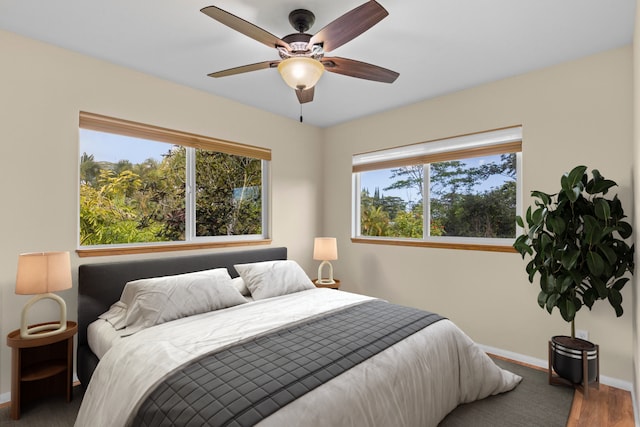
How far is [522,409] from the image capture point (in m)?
2.23

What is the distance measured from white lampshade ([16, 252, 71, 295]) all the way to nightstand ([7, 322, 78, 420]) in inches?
12.8

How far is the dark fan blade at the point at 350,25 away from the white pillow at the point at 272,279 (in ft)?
6.69

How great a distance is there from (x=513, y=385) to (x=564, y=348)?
47 cm

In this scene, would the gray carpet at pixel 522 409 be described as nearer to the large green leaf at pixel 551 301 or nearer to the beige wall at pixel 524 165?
the beige wall at pixel 524 165

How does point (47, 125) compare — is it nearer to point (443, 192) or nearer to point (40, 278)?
point (40, 278)

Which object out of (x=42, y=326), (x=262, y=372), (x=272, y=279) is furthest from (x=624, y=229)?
(x=42, y=326)

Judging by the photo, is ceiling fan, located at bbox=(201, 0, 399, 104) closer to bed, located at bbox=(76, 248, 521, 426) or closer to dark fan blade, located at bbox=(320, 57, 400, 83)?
dark fan blade, located at bbox=(320, 57, 400, 83)

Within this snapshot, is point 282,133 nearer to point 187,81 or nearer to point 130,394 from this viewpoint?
point 187,81

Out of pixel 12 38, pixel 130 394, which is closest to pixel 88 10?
pixel 12 38

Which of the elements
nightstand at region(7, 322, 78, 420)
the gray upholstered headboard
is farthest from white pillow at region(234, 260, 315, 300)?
nightstand at region(7, 322, 78, 420)

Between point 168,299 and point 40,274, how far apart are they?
0.80m

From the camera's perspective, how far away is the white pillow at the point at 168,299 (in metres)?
2.34

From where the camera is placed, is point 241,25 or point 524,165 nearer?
point 241,25

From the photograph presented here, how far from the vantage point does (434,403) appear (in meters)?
1.93
